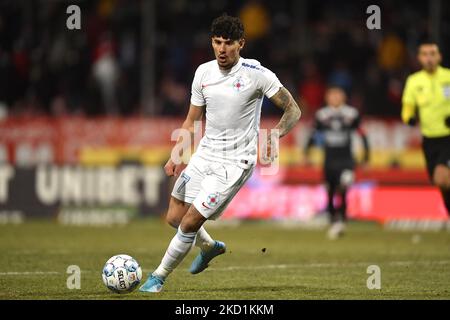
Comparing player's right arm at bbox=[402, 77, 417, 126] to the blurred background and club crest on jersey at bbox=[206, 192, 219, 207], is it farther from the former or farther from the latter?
the blurred background

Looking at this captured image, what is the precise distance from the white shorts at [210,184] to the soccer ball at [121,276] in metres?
0.82

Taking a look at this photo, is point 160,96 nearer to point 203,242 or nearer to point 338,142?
point 338,142

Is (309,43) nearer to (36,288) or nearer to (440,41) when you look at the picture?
(440,41)

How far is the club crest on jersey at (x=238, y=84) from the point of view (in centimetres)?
998

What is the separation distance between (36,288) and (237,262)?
11.8 feet

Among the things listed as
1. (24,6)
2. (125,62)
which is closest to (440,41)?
(125,62)

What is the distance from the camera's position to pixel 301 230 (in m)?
19.0

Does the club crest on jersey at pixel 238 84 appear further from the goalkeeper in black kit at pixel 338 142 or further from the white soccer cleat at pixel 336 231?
the goalkeeper in black kit at pixel 338 142

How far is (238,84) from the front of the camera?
32.8 feet

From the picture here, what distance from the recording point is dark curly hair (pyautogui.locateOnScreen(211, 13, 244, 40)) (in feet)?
32.1

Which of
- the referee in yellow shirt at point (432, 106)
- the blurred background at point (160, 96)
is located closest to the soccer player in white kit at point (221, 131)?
the referee in yellow shirt at point (432, 106)

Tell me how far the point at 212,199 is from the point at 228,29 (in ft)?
5.15
